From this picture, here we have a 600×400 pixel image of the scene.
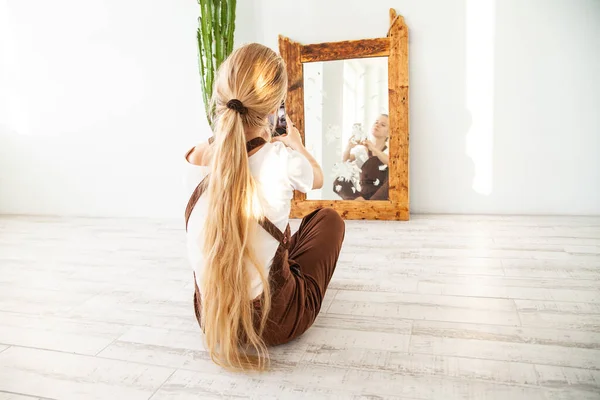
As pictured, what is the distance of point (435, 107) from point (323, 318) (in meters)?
2.11

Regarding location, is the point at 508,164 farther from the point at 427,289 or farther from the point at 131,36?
the point at 131,36

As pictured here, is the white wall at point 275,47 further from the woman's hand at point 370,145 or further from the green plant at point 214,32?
the green plant at point 214,32

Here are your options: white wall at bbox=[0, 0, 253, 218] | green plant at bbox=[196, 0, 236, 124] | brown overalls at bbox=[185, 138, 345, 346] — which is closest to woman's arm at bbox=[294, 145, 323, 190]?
brown overalls at bbox=[185, 138, 345, 346]

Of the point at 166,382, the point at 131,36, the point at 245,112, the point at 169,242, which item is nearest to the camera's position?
the point at 245,112

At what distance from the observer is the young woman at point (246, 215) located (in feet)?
4.75

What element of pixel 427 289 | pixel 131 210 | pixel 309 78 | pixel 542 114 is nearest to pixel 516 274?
pixel 427 289

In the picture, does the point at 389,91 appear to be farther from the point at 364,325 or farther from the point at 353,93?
the point at 364,325

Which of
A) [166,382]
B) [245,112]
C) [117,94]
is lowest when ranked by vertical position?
[166,382]

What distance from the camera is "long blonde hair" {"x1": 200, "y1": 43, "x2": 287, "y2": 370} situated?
1439 millimetres

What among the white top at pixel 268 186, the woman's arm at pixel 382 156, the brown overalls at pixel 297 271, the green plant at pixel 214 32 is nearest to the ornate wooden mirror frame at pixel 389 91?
the woman's arm at pixel 382 156

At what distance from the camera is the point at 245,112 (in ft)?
4.79

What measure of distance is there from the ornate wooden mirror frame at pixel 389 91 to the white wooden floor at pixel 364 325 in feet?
1.43

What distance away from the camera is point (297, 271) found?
177cm

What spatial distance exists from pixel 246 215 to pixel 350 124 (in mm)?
2257
